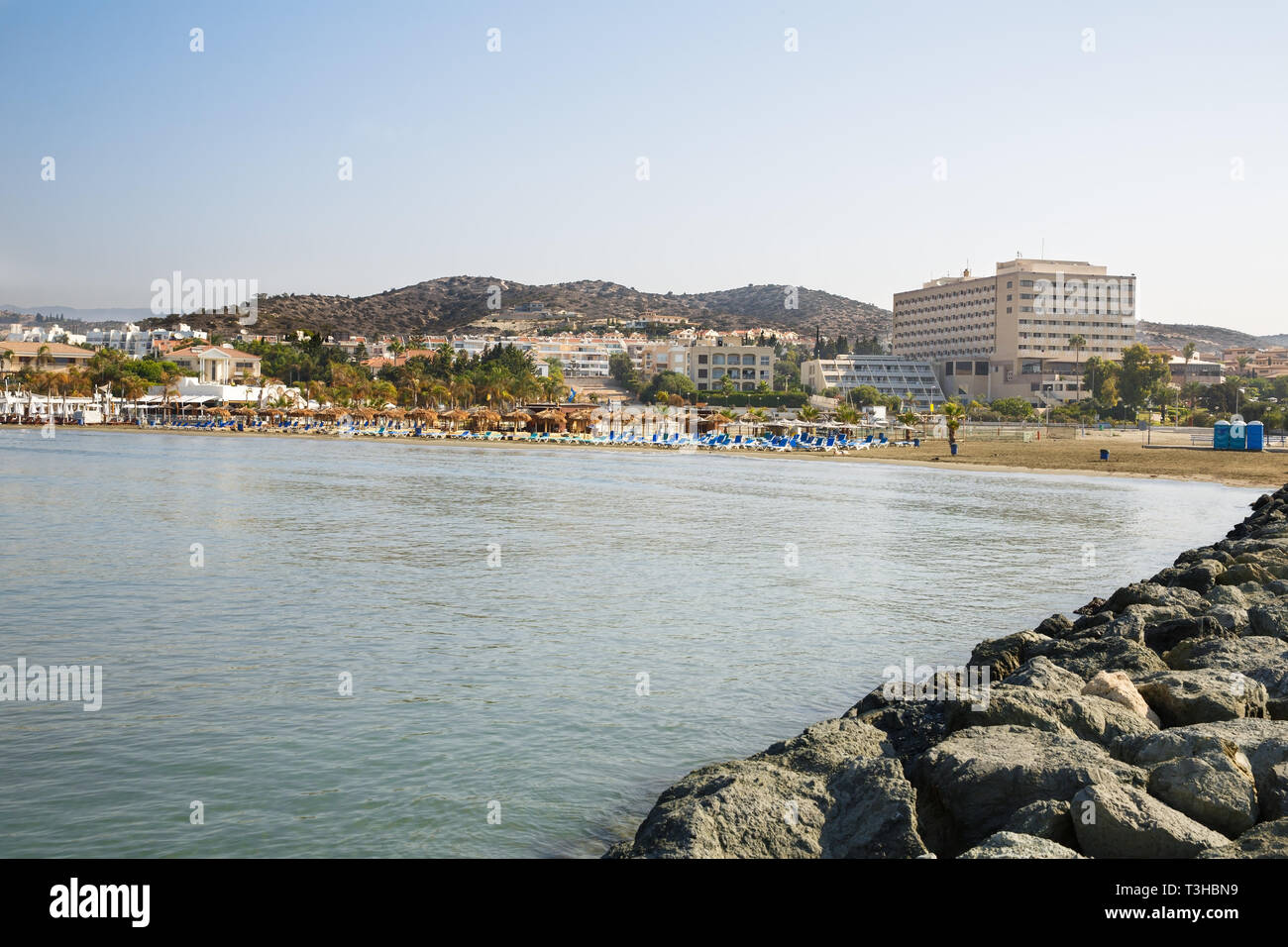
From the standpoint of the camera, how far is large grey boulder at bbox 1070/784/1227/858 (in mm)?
4945

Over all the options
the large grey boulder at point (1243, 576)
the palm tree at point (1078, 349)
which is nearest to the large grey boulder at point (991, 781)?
the large grey boulder at point (1243, 576)

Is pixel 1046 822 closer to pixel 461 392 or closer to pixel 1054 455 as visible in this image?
pixel 1054 455

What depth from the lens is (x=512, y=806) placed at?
23.1ft

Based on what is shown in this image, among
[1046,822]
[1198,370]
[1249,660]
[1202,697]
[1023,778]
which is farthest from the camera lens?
[1198,370]

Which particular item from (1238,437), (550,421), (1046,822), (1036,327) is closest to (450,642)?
(1046,822)

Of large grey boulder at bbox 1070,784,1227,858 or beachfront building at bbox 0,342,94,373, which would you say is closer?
large grey boulder at bbox 1070,784,1227,858

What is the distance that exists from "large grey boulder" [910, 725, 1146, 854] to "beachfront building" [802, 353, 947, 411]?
490 ft

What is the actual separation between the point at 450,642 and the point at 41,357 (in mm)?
129703

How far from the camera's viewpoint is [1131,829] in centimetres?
498

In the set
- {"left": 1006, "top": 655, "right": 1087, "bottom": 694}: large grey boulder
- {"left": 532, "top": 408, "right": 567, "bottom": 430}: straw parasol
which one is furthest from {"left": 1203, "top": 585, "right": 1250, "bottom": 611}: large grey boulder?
{"left": 532, "top": 408, "right": 567, "bottom": 430}: straw parasol

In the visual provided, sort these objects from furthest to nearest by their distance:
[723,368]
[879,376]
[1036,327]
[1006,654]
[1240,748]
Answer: [879,376]
[1036,327]
[723,368]
[1006,654]
[1240,748]

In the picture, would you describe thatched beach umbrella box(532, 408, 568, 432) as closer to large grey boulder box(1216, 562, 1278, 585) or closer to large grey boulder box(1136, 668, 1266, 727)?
large grey boulder box(1216, 562, 1278, 585)
